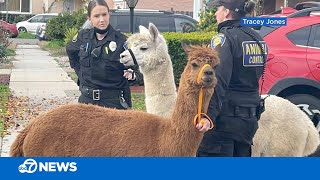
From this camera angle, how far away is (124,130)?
4.55 m

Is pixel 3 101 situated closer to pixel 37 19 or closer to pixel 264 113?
pixel 264 113

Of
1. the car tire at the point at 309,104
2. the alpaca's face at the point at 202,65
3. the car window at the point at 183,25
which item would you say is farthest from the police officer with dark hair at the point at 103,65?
the car window at the point at 183,25

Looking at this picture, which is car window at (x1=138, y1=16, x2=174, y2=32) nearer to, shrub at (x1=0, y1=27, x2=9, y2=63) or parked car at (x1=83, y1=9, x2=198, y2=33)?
parked car at (x1=83, y1=9, x2=198, y2=33)

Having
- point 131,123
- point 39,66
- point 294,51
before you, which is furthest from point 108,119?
point 39,66

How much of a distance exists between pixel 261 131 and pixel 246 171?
272 cm

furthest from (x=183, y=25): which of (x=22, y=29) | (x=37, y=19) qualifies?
(x=22, y=29)

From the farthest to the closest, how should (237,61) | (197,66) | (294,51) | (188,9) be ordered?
(188,9), (294,51), (237,61), (197,66)

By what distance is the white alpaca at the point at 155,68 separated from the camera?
620 centimetres

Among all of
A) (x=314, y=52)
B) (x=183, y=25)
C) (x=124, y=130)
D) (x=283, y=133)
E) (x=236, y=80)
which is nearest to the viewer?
(x=124, y=130)

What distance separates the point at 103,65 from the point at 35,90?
1017 cm

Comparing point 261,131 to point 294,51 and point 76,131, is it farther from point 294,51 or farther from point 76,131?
point 294,51

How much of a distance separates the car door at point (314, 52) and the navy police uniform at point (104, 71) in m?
4.09

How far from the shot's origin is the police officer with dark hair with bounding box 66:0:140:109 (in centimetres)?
593

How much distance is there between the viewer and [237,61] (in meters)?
4.89
